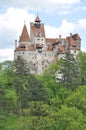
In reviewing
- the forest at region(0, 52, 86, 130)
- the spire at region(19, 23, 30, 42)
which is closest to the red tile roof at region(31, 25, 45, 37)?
the spire at region(19, 23, 30, 42)

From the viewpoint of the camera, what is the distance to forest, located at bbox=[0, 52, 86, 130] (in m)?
68.4

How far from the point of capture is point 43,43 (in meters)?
119

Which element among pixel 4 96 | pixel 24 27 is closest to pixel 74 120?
pixel 4 96

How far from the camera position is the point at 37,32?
11938 centimetres

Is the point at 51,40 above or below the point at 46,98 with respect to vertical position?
above

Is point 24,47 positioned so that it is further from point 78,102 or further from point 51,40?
point 78,102

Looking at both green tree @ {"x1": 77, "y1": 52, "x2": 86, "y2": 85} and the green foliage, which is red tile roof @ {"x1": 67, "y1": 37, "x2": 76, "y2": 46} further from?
the green foliage

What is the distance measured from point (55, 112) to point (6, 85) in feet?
69.7

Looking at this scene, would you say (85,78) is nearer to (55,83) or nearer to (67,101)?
(55,83)

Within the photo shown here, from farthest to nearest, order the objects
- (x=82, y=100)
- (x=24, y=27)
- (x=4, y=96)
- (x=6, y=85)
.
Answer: (x=24, y=27)
(x=6, y=85)
(x=4, y=96)
(x=82, y=100)

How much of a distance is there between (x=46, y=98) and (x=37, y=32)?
137 ft

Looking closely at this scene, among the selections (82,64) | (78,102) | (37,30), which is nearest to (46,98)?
(78,102)

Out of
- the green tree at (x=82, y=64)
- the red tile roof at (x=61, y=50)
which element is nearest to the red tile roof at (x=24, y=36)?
the red tile roof at (x=61, y=50)

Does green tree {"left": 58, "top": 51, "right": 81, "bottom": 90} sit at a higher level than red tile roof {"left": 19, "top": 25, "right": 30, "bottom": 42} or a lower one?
lower
